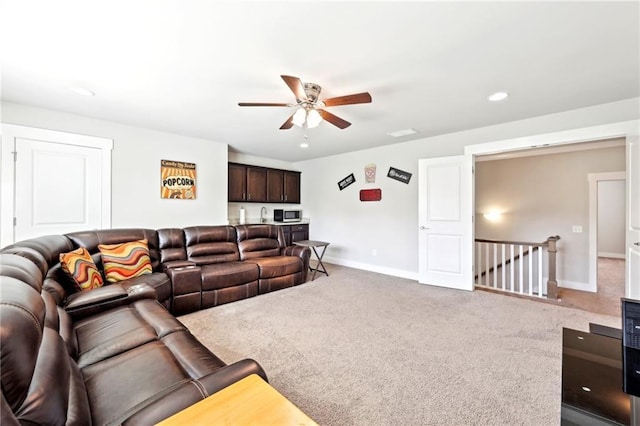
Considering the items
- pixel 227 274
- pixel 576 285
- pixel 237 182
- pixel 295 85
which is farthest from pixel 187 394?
pixel 576 285

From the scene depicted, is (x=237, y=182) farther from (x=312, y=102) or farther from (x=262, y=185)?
(x=312, y=102)

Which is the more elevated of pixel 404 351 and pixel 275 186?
pixel 275 186

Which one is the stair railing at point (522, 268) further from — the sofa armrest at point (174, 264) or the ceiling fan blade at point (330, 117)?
the sofa armrest at point (174, 264)

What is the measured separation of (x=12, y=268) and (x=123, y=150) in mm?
3348

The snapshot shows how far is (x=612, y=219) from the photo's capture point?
718cm

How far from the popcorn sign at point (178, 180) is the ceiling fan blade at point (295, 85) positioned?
9.86 feet

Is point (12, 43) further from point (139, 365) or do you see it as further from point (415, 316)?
point (415, 316)

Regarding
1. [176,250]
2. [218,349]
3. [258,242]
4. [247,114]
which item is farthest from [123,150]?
[218,349]

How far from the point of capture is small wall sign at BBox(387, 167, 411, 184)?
4.69m

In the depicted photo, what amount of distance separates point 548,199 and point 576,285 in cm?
160

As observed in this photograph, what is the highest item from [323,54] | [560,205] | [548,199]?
[323,54]

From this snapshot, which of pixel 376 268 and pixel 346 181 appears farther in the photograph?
pixel 346 181

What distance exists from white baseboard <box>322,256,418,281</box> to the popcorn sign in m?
3.18

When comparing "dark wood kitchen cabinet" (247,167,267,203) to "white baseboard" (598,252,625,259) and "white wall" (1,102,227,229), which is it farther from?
"white baseboard" (598,252,625,259)
